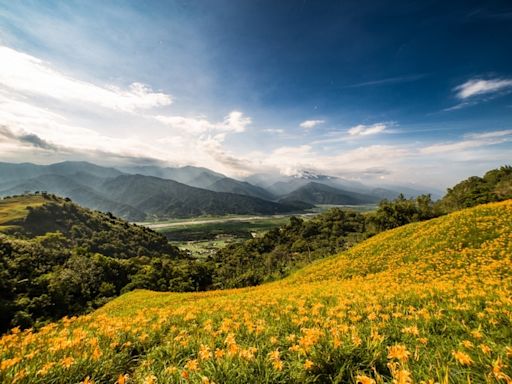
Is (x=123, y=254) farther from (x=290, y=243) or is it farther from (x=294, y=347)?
(x=294, y=347)

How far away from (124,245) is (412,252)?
176154mm

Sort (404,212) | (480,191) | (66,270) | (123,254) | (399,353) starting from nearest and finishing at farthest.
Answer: (399,353) < (404,212) < (480,191) < (66,270) < (123,254)

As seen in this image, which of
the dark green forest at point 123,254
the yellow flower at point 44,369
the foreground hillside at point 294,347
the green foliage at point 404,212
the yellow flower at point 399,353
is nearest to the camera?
the yellow flower at point 399,353

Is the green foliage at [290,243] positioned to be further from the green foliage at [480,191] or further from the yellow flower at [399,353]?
the yellow flower at [399,353]

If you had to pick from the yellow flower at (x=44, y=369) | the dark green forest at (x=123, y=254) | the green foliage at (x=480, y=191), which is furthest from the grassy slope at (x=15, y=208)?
the green foliage at (x=480, y=191)

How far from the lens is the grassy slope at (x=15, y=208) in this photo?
140 metres

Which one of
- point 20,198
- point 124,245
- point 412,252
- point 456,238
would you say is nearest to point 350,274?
point 412,252

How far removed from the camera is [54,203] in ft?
575

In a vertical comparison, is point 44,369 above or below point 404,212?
above

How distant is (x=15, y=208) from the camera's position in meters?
161

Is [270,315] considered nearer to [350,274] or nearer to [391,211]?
[350,274]

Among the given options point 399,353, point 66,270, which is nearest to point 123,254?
point 66,270

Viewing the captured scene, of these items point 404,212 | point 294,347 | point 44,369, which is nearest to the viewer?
point 44,369

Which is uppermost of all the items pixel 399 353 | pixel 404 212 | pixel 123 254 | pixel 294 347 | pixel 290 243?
pixel 399 353
